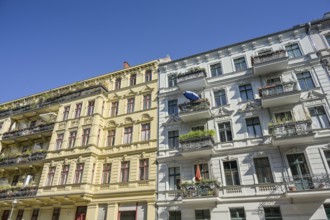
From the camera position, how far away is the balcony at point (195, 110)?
17866mm

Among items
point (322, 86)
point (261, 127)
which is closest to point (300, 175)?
point (261, 127)

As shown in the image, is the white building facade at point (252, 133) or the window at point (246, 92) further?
the window at point (246, 92)

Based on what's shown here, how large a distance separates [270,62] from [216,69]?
490 centimetres

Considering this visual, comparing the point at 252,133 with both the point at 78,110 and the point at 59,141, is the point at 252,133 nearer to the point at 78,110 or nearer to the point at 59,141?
the point at 78,110

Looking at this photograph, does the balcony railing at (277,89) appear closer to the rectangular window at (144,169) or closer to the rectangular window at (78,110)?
the rectangular window at (144,169)

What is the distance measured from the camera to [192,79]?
64.4 ft

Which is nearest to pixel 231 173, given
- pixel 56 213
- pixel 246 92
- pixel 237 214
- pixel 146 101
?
pixel 237 214

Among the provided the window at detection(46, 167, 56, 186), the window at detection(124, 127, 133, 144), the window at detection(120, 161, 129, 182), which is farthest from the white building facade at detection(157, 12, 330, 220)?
the window at detection(46, 167, 56, 186)

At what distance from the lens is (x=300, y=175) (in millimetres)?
13531

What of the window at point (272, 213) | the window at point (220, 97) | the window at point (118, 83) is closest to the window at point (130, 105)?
the window at point (118, 83)

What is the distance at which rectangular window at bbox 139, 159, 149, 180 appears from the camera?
721 inches

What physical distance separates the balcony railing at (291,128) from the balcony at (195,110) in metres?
5.21

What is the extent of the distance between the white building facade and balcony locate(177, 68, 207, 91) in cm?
9

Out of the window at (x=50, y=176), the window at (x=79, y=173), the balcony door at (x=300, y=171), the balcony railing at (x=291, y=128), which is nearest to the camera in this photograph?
the balcony door at (x=300, y=171)
